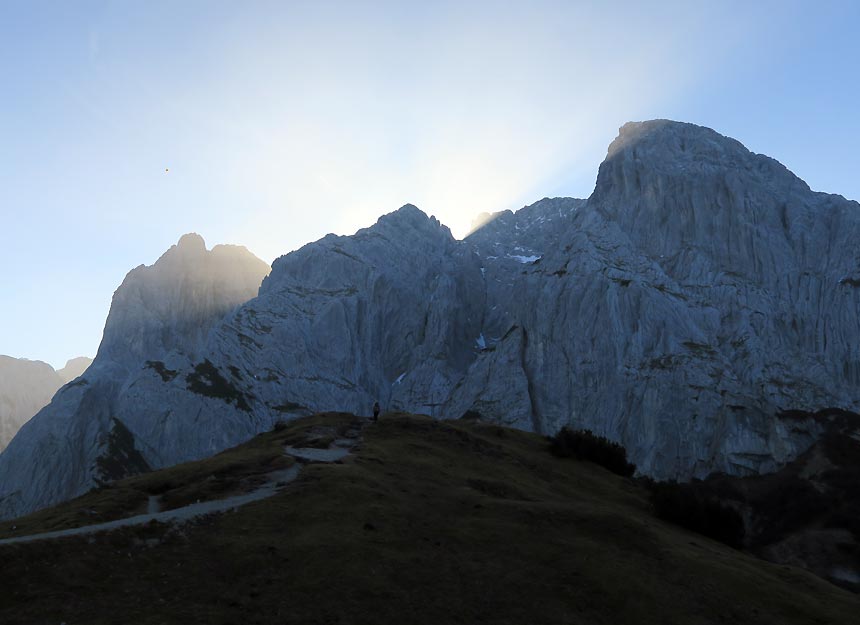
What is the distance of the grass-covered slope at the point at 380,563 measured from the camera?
25.5 m

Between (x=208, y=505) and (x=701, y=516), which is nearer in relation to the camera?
(x=208, y=505)

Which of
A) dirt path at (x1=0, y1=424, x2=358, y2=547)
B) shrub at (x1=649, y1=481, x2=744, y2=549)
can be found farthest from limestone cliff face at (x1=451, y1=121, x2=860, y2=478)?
dirt path at (x1=0, y1=424, x2=358, y2=547)

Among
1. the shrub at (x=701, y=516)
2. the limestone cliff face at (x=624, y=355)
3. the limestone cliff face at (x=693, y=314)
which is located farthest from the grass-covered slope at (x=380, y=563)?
the limestone cliff face at (x=624, y=355)

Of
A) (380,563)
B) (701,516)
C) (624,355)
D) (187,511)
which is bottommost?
(701,516)

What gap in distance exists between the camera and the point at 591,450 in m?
67.4

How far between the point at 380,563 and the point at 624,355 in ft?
437

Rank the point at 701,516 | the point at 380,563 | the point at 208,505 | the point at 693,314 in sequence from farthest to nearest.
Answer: the point at 693,314 → the point at 701,516 → the point at 208,505 → the point at 380,563

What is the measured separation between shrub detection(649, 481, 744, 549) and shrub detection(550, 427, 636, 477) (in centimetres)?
1391

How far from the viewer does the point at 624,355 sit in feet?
506

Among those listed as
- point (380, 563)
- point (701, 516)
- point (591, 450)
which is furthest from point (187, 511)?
point (591, 450)

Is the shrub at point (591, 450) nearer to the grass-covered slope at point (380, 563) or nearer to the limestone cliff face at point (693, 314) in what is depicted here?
the grass-covered slope at point (380, 563)

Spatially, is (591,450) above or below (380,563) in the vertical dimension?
above

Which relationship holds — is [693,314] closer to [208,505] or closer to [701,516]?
[701,516]

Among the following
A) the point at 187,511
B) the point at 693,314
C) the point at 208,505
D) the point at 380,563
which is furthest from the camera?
the point at 693,314
